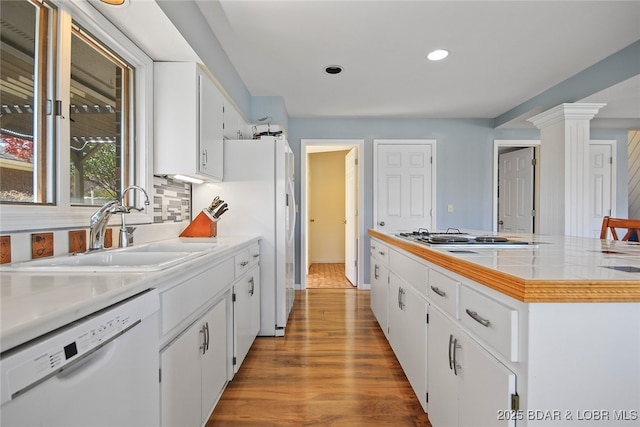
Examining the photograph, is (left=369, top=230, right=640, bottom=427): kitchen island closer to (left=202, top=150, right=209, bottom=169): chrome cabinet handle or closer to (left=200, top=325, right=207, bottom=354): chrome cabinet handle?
(left=200, top=325, right=207, bottom=354): chrome cabinet handle

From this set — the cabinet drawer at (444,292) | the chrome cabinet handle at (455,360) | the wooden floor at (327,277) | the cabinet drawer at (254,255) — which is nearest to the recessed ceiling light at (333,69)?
the cabinet drawer at (254,255)

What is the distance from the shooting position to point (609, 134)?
4.20 meters

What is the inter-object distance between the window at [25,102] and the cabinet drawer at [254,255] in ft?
4.02

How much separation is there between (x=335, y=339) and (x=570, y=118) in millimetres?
3050

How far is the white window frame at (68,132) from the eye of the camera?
1157 millimetres

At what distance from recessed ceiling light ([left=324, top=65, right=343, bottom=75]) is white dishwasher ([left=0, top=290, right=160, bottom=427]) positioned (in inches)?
99.2

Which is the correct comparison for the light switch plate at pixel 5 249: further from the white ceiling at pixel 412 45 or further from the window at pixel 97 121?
the white ceiling at pixel 412 45

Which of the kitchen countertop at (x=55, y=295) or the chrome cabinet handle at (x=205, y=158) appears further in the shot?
the chrome cabinet handle at (x=205, y=158)

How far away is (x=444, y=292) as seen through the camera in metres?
1.22

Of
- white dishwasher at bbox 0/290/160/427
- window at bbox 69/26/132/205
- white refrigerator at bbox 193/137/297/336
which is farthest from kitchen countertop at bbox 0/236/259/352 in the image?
white refrigerator at bbox 193/137/297/336

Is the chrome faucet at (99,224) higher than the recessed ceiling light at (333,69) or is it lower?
lower

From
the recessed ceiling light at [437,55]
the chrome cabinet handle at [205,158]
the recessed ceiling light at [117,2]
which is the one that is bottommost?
the chrome cabinet handle at [205,158]

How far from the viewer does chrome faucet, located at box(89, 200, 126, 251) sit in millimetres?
1329

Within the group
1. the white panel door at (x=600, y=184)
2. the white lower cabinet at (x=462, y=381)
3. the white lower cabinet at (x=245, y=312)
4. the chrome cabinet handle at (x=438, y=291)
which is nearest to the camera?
the white lower cabinet at (x=462, y=381)
